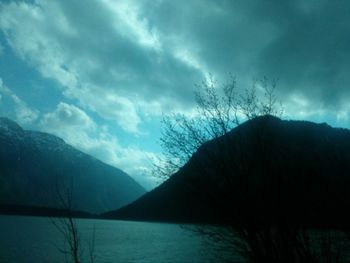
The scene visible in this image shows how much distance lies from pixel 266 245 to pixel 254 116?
4083 millimetres

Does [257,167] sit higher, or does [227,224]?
[257,167]

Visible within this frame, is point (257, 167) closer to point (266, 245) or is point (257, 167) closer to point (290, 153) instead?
point (290, 153)

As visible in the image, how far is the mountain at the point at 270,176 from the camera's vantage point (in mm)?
8148

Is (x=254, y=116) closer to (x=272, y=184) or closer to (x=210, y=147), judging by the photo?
(x=210, y=147)

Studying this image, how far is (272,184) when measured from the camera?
27.9 feet

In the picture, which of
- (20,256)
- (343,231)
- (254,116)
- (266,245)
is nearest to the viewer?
(266,245)

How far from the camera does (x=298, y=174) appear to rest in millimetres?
8266

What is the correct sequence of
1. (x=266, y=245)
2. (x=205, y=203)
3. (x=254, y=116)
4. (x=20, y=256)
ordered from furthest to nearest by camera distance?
1. (x=20, y=256)
2. (x=254, y=116)
3. (x=205, y=203)
4. (x=266, y=245)

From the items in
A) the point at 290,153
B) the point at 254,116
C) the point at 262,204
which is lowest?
the point at 262,204

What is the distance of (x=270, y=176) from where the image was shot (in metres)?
8.58

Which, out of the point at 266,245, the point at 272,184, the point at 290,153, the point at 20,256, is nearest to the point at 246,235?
the point at 266,245

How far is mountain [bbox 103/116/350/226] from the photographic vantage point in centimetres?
815

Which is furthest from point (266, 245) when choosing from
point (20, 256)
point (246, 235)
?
point (20, 256)

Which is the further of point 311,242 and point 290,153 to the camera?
point 290,153
